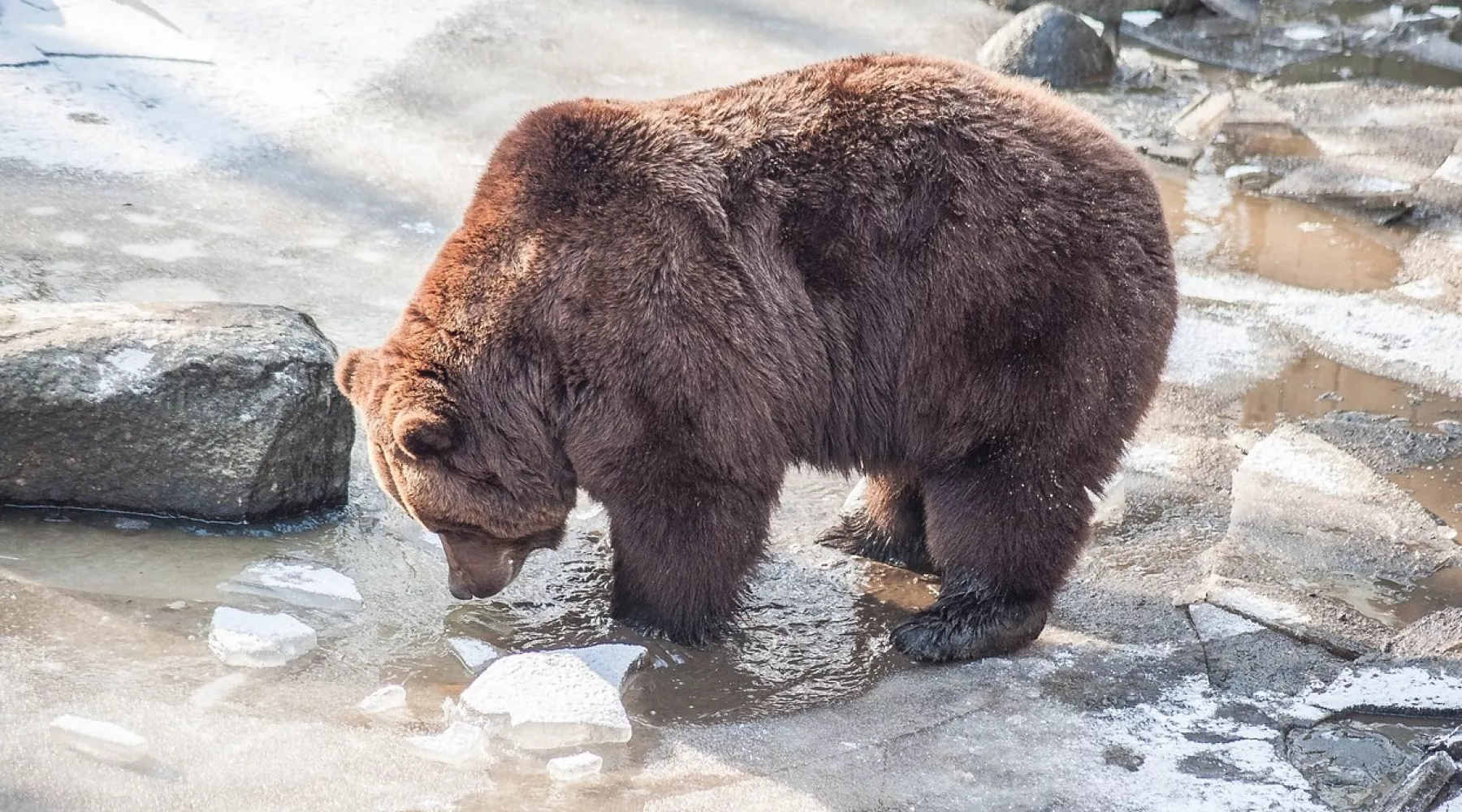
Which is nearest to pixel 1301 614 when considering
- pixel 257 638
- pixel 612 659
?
pixel 612 659

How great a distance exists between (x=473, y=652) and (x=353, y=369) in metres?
0.91

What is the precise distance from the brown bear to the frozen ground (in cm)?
39

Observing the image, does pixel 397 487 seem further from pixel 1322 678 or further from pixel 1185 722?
pixel 1322 678

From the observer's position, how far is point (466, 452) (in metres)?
4.12

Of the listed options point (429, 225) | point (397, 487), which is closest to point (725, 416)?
point (397, 487)

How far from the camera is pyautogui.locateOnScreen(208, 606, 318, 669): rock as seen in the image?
3.99 m

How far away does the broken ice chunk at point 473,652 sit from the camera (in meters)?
4.14

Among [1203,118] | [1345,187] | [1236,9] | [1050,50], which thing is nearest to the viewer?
[1345,187]

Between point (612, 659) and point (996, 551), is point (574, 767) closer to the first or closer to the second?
point (612, 659)

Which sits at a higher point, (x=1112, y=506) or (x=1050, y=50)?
(x=1050, y=50)

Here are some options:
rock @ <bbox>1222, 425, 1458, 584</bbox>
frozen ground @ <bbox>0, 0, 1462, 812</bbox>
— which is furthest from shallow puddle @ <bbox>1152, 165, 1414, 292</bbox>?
rock @ <bbox>1222, 425, 1458, 584</bbox>

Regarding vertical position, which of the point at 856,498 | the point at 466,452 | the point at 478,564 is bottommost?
the point at 856,498

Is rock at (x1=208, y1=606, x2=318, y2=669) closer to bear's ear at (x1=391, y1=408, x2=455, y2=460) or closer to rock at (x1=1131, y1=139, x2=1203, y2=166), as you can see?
bear's ear at (x1=391, y1=408, x2=455, y2=460)

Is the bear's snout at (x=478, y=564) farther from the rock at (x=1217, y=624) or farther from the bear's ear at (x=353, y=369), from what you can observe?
the rock at (x=1217, y=624)
